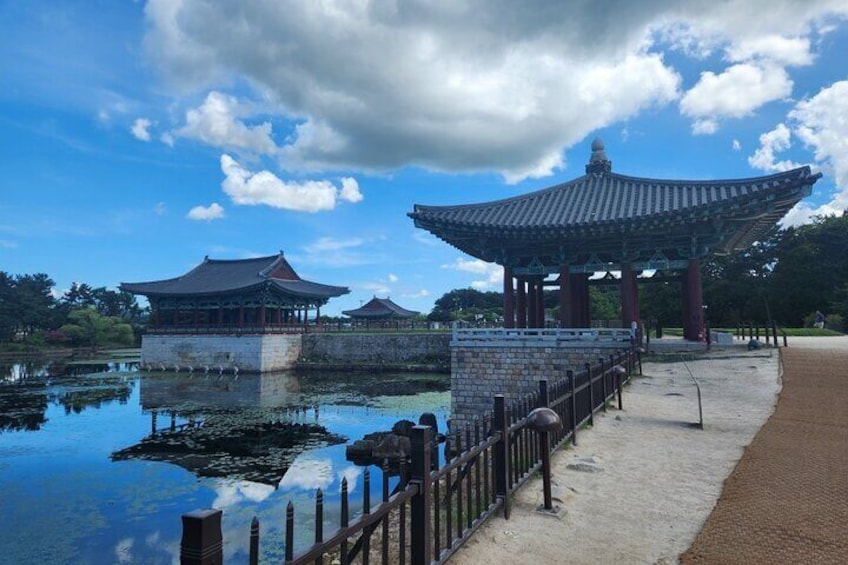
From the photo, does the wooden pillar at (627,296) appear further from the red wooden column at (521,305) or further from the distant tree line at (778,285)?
the distant tree line at (778,285)

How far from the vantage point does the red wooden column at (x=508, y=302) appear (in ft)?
58.9

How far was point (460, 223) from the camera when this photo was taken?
55.5ft

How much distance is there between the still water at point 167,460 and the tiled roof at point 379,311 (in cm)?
3059

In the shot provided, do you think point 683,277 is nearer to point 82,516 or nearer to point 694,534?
point 694,534

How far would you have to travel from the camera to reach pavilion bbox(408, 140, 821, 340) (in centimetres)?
1487

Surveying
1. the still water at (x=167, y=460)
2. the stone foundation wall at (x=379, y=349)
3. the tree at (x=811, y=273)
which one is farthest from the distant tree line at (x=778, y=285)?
the still water at (x=167, y=460)

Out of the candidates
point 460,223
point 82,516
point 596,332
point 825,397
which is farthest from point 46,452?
point 825,397

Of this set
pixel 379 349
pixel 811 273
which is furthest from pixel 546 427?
pixel 811 273

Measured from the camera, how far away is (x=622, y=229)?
1566cm

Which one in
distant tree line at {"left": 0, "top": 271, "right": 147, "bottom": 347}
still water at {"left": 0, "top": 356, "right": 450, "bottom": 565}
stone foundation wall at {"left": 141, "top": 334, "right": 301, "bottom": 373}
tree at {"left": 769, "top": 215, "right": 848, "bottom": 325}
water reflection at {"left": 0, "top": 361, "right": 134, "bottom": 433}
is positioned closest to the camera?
still water at {"left": 0, "top": 356, "right": 450, "bottom": 565}

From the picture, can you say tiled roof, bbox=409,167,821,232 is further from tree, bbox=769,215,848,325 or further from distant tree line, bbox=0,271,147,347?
distant tree line, bbox=0,271,147,347

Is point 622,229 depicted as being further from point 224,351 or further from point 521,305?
point 224,351

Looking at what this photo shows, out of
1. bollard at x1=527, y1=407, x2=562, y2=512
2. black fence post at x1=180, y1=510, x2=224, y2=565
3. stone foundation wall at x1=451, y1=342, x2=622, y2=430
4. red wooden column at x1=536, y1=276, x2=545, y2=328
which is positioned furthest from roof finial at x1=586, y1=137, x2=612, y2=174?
black fence post at x1=180, y1=510, x2=224, y2=565

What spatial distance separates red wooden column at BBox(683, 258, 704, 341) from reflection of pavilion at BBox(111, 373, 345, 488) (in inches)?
516
